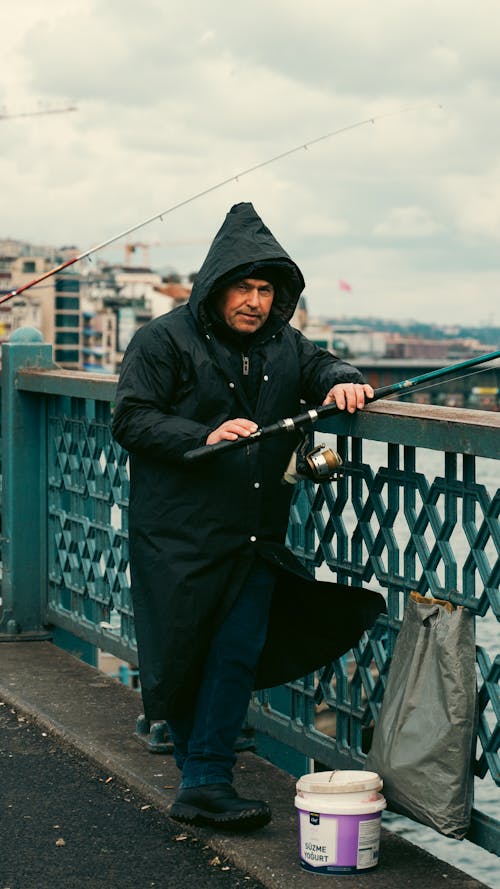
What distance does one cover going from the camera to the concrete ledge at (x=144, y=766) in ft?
11.2

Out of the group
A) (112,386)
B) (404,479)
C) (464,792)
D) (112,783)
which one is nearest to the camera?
(464,792)

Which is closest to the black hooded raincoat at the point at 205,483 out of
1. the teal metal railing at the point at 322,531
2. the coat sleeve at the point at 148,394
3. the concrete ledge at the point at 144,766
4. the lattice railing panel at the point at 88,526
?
the coat sleeve at the point at 148,394

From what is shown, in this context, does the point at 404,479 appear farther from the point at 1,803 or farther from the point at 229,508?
the point at 1,803

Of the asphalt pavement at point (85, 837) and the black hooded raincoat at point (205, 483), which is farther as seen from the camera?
the black hooded raincoat at point (205, 483)

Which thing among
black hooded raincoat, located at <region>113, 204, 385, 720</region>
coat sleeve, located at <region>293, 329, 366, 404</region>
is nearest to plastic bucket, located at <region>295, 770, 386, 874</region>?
black hooded raincoat, located at <region>113, 204, 385, 720</region>

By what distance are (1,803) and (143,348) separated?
1.28 meters

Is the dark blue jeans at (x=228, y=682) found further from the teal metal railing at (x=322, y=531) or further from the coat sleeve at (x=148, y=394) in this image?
the coat sleeve at (x=148, y=394)

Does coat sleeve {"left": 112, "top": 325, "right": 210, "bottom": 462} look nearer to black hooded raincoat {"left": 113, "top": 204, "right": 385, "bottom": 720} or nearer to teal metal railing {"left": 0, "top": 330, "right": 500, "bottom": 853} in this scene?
black hooded raincoat {"left": 113, "top": 204, "right": 385, "bottom": 720}

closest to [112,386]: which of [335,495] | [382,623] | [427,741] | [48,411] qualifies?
[48,411]

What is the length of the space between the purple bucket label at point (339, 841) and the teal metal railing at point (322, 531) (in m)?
0.24

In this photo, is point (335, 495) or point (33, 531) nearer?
point (335, 495)

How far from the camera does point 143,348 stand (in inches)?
146

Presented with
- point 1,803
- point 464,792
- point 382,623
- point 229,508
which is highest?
point 229,508

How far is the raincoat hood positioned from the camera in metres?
3.66
